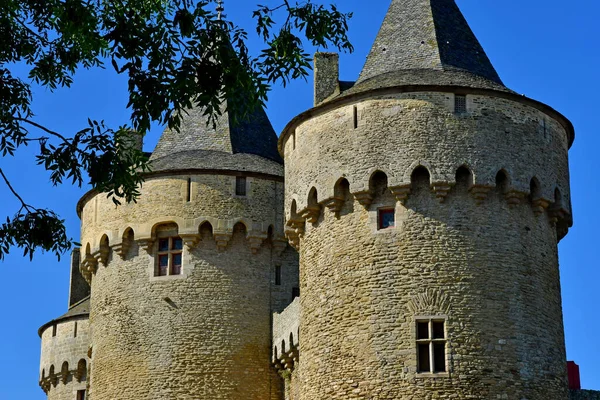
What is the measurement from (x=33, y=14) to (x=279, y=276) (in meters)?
15.8

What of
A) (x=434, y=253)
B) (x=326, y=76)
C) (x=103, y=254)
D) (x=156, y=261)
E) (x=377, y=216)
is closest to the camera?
(x=434, y=253)

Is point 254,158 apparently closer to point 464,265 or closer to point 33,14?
point 464,265

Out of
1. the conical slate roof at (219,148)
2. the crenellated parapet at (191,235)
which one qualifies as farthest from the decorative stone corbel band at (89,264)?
the conical slate roof at (219,148)

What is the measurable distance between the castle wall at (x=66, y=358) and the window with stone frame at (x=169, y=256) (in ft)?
24.7

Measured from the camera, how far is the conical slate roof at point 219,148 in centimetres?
3300

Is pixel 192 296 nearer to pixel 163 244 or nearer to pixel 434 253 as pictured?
pixel 163 244

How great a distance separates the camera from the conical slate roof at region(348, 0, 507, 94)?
26.7 meters

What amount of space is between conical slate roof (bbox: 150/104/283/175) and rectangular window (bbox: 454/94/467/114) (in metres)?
8.21


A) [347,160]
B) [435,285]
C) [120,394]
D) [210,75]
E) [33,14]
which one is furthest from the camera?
[120,394]

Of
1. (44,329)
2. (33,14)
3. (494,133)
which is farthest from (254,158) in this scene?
(33,14)

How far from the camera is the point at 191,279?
104 ft

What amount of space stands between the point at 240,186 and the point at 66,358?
1097 centimetres

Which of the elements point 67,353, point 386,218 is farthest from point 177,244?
point 67,353

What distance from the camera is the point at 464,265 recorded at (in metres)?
24.5
